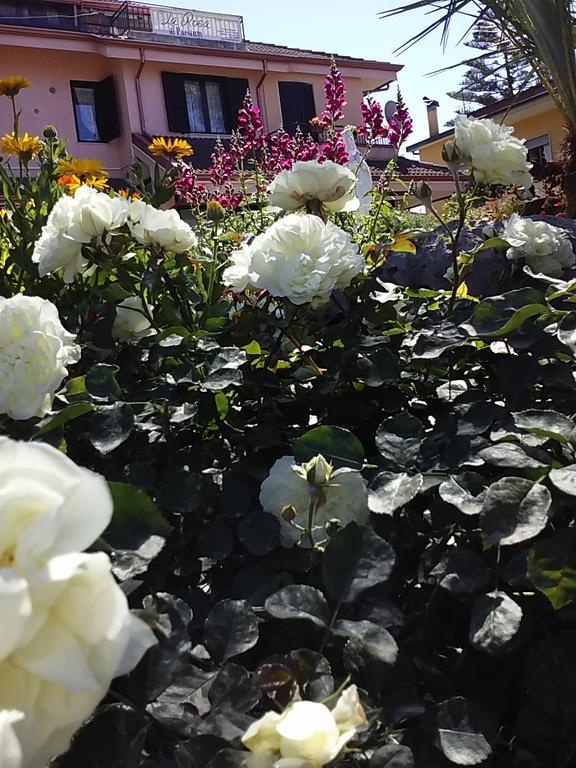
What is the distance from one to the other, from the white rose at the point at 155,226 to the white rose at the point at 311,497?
0.51 m

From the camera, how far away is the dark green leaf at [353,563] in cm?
65

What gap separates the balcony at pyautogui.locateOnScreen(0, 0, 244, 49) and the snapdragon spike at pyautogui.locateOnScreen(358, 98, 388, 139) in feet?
46.5

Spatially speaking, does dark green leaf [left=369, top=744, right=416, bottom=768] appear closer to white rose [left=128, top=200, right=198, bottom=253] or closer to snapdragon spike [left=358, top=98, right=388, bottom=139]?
white rose [left=128, top=200, right=198, bottom=253]

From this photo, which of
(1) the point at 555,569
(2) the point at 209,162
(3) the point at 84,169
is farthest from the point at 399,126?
(2) the point at 209,162

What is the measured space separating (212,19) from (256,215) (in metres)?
15.4

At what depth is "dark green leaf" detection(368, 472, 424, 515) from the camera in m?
0.76

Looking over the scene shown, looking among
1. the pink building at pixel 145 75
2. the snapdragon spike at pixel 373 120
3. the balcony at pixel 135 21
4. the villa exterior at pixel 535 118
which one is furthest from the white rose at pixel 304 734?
the balcony at pixel 135 21

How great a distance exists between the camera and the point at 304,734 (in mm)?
449

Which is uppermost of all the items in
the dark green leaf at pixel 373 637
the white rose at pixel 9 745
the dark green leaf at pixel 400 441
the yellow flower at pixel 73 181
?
the yellow flower at pixel 73 181

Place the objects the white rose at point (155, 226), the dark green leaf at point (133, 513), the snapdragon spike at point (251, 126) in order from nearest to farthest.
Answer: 1. the dark green leaf at point (133, 513)
2. the white rose at point (155, 226)
3. the snapdragon spike at point (251, 126)

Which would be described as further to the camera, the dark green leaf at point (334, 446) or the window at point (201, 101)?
the window at point (201, 101)

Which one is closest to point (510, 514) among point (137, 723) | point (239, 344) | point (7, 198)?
point (137, 723)

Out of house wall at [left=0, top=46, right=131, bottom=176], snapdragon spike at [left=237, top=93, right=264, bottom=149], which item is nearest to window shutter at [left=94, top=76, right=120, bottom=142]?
house wall at [left=0, top=46, right=131, bottom=176]

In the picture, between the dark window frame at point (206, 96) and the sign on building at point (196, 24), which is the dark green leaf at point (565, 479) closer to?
the dark window frame at point (206, 96)
